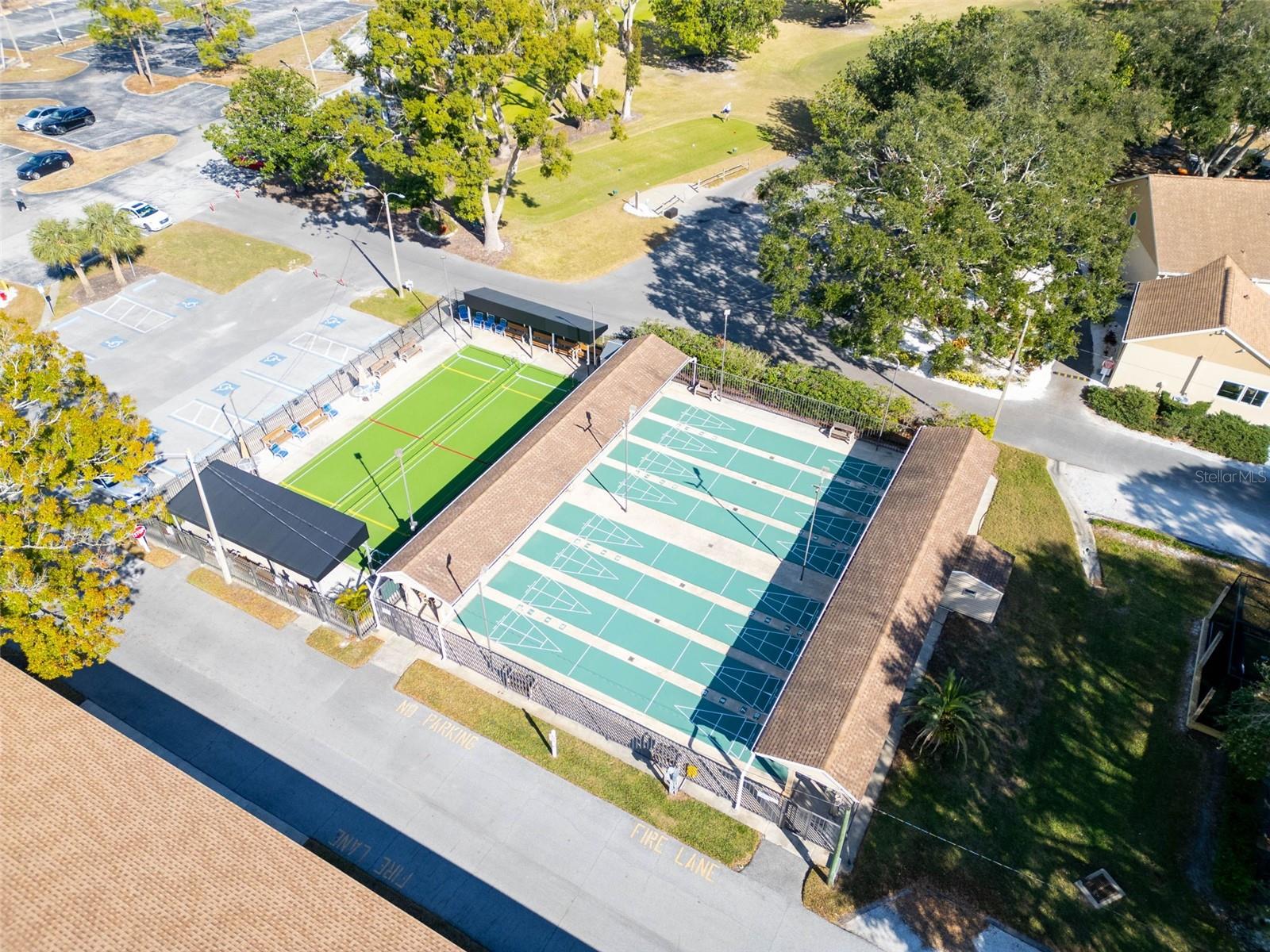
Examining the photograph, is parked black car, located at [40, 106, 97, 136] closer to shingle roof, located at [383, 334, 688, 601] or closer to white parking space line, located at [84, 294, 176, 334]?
white parking space line, located at [84, 294, 176, 334]

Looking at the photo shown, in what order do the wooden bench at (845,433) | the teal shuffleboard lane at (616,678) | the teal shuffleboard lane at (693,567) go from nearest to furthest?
the teal shuffleboard lane at (616,678) → the teal shuffleboard lane at (693,567) → the wooden bench at (845,433)

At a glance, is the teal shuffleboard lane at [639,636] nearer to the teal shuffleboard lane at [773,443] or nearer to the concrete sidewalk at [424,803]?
the concrete sidewalk at [424,803]

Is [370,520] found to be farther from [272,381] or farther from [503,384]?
[272,381]

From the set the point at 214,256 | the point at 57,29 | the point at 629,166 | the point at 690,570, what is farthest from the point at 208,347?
the point at 57,29

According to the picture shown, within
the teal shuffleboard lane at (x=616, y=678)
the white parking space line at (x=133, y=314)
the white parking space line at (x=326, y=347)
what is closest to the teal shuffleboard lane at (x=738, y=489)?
the teal shuffleboard lane at (x=616, y=678)

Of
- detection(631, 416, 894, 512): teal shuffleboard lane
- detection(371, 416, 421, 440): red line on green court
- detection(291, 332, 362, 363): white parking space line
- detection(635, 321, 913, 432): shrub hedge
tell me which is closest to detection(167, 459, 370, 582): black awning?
detection(371, 416, 421, 440): red line on green court

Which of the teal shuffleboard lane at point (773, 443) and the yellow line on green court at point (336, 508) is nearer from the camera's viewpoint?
the yellow line on green court at point (336, 508)

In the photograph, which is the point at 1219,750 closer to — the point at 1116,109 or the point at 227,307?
the point at 1116,109
